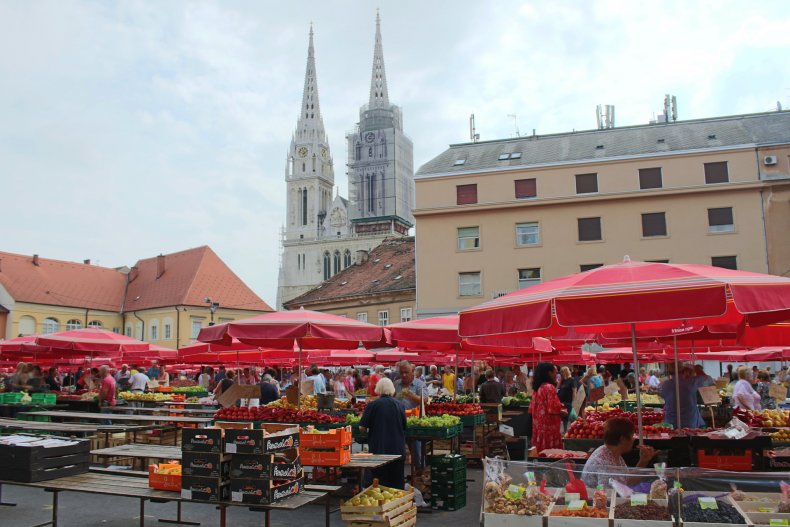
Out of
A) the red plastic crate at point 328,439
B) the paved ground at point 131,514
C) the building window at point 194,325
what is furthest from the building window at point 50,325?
the red plastic crate at point 328,439

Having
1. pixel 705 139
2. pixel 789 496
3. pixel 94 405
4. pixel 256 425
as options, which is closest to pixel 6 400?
pixel 94 405

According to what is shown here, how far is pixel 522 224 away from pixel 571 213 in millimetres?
2790

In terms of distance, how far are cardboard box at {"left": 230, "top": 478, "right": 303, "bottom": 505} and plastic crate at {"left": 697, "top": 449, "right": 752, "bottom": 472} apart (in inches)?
184

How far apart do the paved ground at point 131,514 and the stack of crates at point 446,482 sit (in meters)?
0.15

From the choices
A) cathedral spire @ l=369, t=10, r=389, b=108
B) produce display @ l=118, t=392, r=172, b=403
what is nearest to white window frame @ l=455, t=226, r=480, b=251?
produce display @ l=118, t=392, r=172, b=403

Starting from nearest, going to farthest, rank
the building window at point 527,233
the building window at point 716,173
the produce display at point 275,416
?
1. the produce display at point 275,416
2. the building window at point 716,173
3. the building window at point 527,233

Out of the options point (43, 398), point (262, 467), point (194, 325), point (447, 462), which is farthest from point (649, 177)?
point (194, 325)

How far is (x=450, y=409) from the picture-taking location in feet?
43.4

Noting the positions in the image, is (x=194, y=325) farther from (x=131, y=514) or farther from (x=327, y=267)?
(x=131, y=514)

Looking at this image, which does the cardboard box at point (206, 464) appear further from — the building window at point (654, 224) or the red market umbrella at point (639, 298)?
the building window at point (654, 224)

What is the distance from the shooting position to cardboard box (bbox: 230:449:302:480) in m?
6.25

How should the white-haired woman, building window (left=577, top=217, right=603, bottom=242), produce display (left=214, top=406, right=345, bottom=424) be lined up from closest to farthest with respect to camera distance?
1. the white-haired woman
2. produce display (left=214, top=406, right=345, bottom=424)
3. building window (left=577, top=217, right=603, bottom=242)

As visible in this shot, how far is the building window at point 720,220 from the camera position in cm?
3669

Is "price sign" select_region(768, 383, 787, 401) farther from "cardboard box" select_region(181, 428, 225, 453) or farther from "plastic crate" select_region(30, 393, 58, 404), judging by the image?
"plastic crate" select_region(30, 393, 58, 404)
